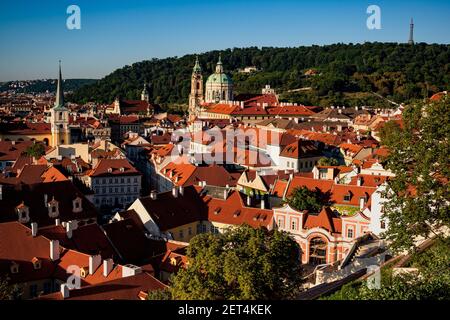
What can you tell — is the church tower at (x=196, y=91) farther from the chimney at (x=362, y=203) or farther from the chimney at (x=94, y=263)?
the chimney at (x=94, y=263)

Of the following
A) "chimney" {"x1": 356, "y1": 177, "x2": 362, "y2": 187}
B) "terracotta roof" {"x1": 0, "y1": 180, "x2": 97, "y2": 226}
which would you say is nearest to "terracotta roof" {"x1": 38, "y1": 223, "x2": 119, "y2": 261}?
"terracotta roof" {"x1": 0, "y1": 180, "x2": 97, "y2": 226}

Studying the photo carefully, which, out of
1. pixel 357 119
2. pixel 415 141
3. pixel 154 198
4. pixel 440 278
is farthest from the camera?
pixel 357 119

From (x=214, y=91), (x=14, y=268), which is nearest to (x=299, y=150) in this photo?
(x=14, y=268)

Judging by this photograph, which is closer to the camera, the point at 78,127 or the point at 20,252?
the point at 20,252

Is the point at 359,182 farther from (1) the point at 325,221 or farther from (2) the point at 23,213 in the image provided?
(2) the point at 23,213
